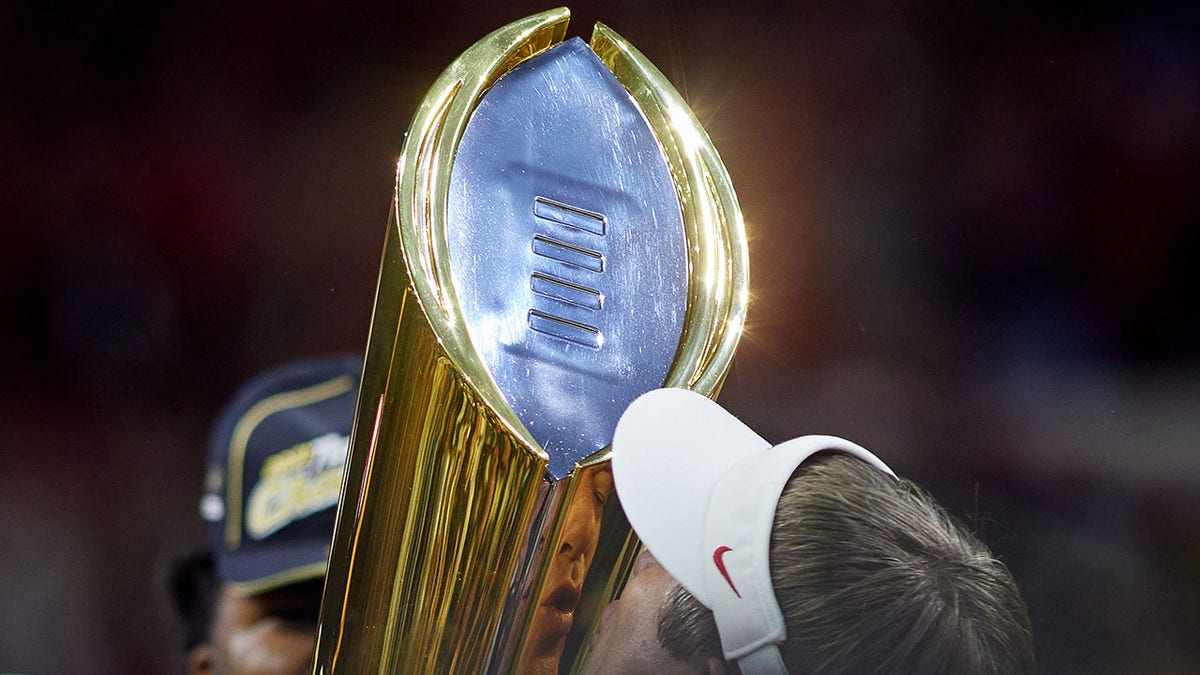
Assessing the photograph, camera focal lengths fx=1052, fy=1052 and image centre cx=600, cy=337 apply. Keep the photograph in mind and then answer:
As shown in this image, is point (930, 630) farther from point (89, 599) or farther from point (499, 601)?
point (89, 599)

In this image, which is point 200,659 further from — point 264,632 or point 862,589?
point 862,589

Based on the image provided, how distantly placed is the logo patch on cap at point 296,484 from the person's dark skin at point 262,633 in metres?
0.06

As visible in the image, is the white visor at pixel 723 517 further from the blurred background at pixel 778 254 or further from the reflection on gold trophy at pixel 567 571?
the blurred background at pixel 778 254

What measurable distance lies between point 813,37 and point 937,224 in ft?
0.56

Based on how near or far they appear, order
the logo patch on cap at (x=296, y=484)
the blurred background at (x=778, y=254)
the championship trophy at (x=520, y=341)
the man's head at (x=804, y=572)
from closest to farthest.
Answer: the championship trophy at (x=520, y=341) < the man's head at (x=804, y=572) < the logo patch on cap at (x=296, y=484) < the blurred background at (x=778, y=254)

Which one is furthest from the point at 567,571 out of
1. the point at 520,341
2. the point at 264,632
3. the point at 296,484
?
the point at 264,632

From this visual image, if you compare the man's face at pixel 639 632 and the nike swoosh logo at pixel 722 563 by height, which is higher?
the nike swoosh logo at pixel 722 563

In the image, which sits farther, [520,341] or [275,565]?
[275,565]

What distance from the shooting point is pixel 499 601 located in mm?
410

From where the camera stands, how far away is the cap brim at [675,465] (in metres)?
0.46

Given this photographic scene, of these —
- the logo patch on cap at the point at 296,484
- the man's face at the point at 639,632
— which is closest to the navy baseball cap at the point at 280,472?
the logo patch on cap at the point at 296,484

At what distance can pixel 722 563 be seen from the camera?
51cm

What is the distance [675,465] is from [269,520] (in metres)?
0.27

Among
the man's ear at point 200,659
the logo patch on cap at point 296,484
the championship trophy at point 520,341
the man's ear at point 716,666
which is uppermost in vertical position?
the championship trophy at point 520,341
